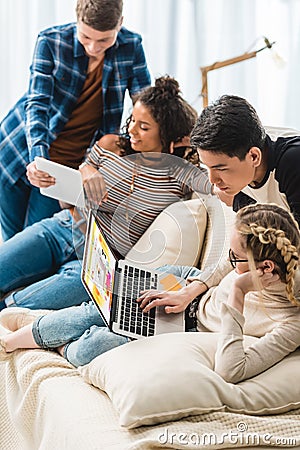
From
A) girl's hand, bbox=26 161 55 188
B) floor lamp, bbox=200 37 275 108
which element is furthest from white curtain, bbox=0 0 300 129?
girl's hand, bbox=26 161 55 188

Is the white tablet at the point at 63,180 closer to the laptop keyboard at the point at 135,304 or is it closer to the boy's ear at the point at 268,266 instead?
the laptop keyboard at the point at 135,304

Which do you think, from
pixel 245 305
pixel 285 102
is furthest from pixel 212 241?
pixel 285 102

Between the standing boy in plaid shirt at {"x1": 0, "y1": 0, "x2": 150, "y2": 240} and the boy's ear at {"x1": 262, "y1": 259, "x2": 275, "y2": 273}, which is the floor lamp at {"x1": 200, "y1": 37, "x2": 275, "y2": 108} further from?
the boy's ear at {"x1": 262, "y1": 259, "x2": 275, "y2": 273}

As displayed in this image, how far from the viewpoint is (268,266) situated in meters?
1.63

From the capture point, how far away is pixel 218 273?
1.96 meters

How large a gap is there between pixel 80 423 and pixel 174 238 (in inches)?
23.8

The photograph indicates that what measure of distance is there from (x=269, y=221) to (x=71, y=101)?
1.28 meters

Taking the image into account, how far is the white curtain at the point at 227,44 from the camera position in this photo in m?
3.40

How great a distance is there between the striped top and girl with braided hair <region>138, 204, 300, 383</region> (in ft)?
0.92

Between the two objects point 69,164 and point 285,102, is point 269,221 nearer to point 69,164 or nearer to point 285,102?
point 69,164

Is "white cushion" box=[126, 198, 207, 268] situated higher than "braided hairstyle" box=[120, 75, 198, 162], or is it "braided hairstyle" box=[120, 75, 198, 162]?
"braided hairstyle" box=[120, 75, 198, 162]

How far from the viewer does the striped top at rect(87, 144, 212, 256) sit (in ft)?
6.22

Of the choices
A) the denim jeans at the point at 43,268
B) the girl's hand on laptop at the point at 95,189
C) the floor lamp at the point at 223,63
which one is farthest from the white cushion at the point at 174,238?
the floor lamp at the point at 223,63

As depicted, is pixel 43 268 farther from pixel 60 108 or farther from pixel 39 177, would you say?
pixel 60 108
